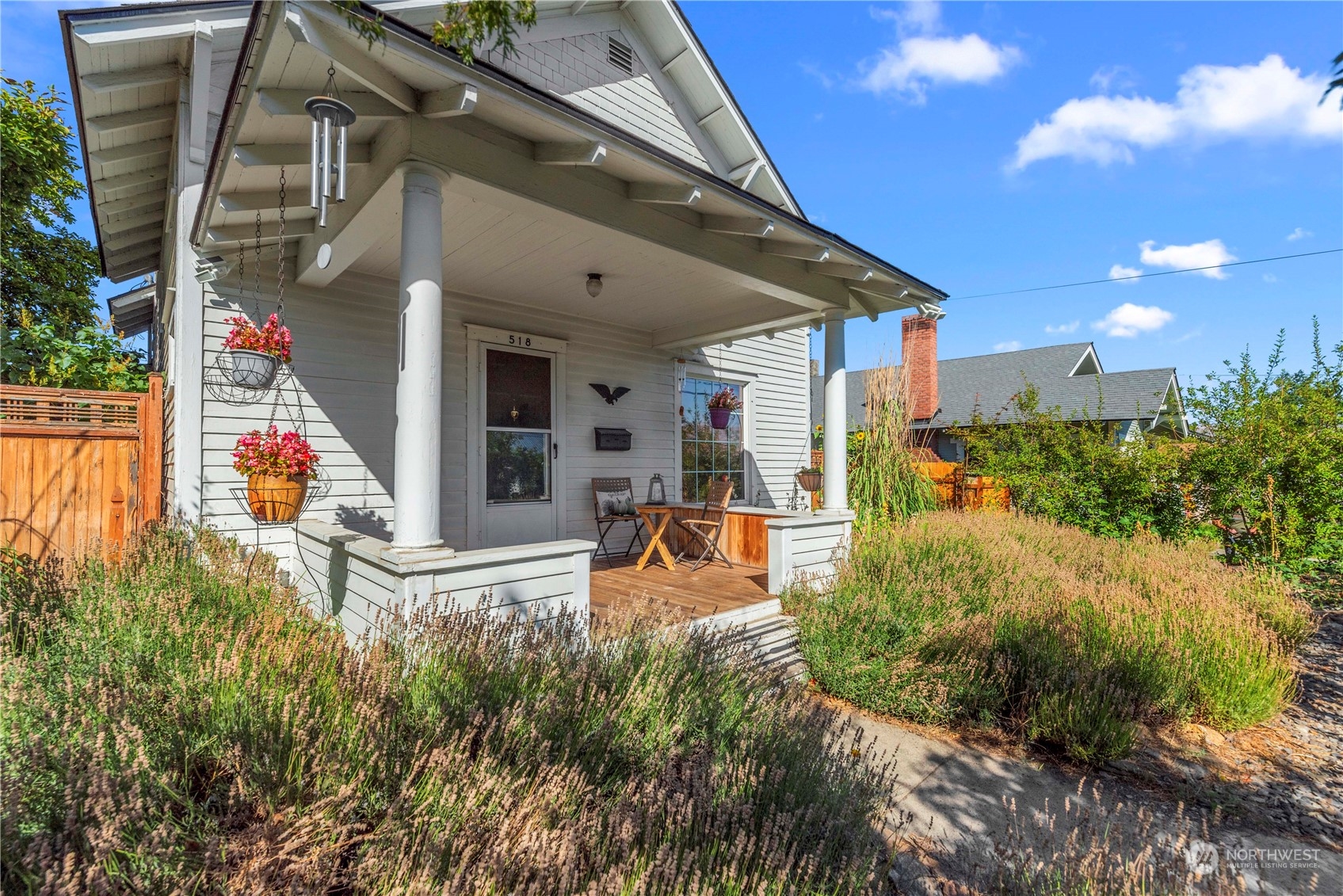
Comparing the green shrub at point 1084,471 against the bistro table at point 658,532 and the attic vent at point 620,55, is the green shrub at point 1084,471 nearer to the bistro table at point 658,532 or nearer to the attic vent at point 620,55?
the bistro table at point 658,532

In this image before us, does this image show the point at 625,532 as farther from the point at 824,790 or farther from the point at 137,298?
the point at 137,298

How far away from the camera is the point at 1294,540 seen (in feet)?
16.8

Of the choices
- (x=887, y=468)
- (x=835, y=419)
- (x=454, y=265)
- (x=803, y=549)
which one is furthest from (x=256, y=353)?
(x=887, y=468)

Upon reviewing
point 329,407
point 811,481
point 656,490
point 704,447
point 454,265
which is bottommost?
point 656,490

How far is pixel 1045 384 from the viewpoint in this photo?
17312mm

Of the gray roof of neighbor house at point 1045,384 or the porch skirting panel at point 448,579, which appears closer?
the porch skirting panel at point 448,579

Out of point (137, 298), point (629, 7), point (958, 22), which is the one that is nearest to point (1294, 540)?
point (958, 22)

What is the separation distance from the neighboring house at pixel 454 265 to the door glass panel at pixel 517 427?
0.02 metres

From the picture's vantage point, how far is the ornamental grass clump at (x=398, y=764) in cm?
130

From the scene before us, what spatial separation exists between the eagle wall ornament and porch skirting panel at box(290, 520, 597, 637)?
3.25 metres

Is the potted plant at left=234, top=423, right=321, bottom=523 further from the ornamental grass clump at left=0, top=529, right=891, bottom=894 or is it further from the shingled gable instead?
the shingled gable

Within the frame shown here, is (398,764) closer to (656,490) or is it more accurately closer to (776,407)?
(656,490)

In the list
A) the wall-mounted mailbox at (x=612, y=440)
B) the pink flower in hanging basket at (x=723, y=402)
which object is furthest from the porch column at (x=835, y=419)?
the wall-mounted mailbox at (x=612, y=440)

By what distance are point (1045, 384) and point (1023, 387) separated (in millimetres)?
559
